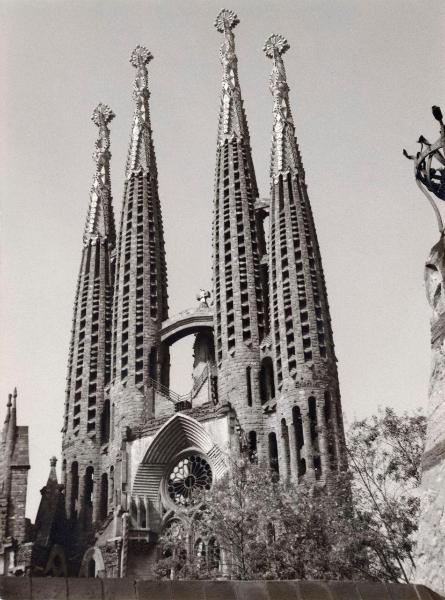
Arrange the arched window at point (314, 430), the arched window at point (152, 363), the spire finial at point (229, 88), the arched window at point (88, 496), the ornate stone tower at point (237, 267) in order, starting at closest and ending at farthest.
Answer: the arched window at point (314, 430) → the ornate stone tower at point (237, 267) → the arched window at point (88, 496) → the arched window at point (152, 363) → the spire finial at point (229, 88)

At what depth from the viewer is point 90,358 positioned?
45156mm

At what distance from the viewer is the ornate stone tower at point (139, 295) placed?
42094 mm

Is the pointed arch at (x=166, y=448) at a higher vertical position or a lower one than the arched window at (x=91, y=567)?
higher

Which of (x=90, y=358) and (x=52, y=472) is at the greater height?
(x=90, y=358)

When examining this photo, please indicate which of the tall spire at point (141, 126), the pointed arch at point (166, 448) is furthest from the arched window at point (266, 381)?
the tall spire at point (141, 126)

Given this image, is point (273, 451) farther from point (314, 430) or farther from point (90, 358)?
point (90, 358)

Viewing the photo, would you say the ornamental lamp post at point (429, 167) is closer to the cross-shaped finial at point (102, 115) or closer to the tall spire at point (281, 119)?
the tall spire at point (281, 119)

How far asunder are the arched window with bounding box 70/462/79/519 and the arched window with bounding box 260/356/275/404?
961 cm

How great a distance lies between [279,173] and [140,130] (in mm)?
10858

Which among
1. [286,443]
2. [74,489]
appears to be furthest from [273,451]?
[74,489]

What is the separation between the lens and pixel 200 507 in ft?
120

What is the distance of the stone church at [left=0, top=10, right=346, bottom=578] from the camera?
36.7 meters

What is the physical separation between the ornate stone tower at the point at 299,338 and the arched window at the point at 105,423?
368 inches

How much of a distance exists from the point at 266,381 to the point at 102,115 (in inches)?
960
